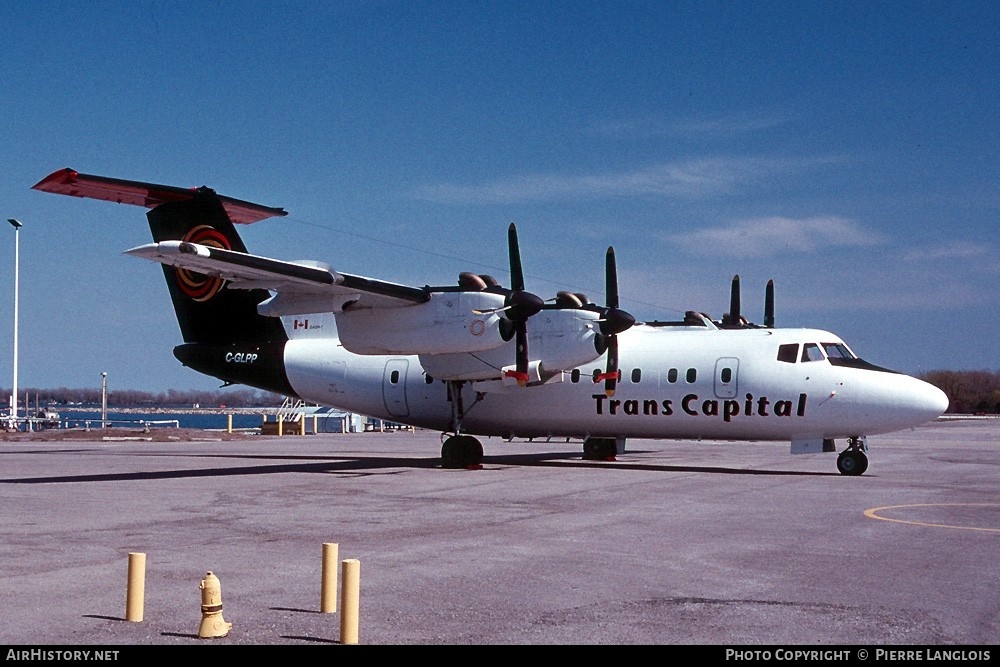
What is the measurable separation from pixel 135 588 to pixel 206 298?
22.4 meters

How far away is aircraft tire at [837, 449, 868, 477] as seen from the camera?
2364cm

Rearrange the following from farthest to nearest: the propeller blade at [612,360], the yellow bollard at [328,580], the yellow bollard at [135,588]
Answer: the propeller blade at [612,360] < the yellow bollard at [328,580] < the yellow bollard at [135,588]

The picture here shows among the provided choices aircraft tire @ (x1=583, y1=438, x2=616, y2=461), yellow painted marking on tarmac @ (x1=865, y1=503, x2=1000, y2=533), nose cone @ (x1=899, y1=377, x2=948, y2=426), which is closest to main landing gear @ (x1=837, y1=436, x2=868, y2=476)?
nose cone @ (x1=899, y1=377, x2=948, y2=426)

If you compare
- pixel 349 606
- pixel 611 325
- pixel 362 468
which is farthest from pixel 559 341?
pixel 349 606

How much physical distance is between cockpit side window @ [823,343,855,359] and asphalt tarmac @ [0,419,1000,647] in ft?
9.82

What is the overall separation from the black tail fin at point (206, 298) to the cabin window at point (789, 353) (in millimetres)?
14380

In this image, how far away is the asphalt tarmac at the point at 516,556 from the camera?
25.8 feet

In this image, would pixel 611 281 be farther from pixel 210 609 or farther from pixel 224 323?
pixel 210 609

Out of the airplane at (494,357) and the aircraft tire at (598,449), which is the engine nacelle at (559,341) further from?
the aircraft tire at (598,449)

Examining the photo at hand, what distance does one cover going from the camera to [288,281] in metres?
23.5

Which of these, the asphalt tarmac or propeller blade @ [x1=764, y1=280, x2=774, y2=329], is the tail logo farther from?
propeller blade @ [x1=764, y1=280, x2=774, y2=329]

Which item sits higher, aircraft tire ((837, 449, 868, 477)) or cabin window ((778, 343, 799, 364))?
cabin window ((778, 343, 799, 364))

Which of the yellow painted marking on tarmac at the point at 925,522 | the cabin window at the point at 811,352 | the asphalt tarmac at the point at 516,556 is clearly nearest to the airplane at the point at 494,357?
the cabin window at the point at 811,352
